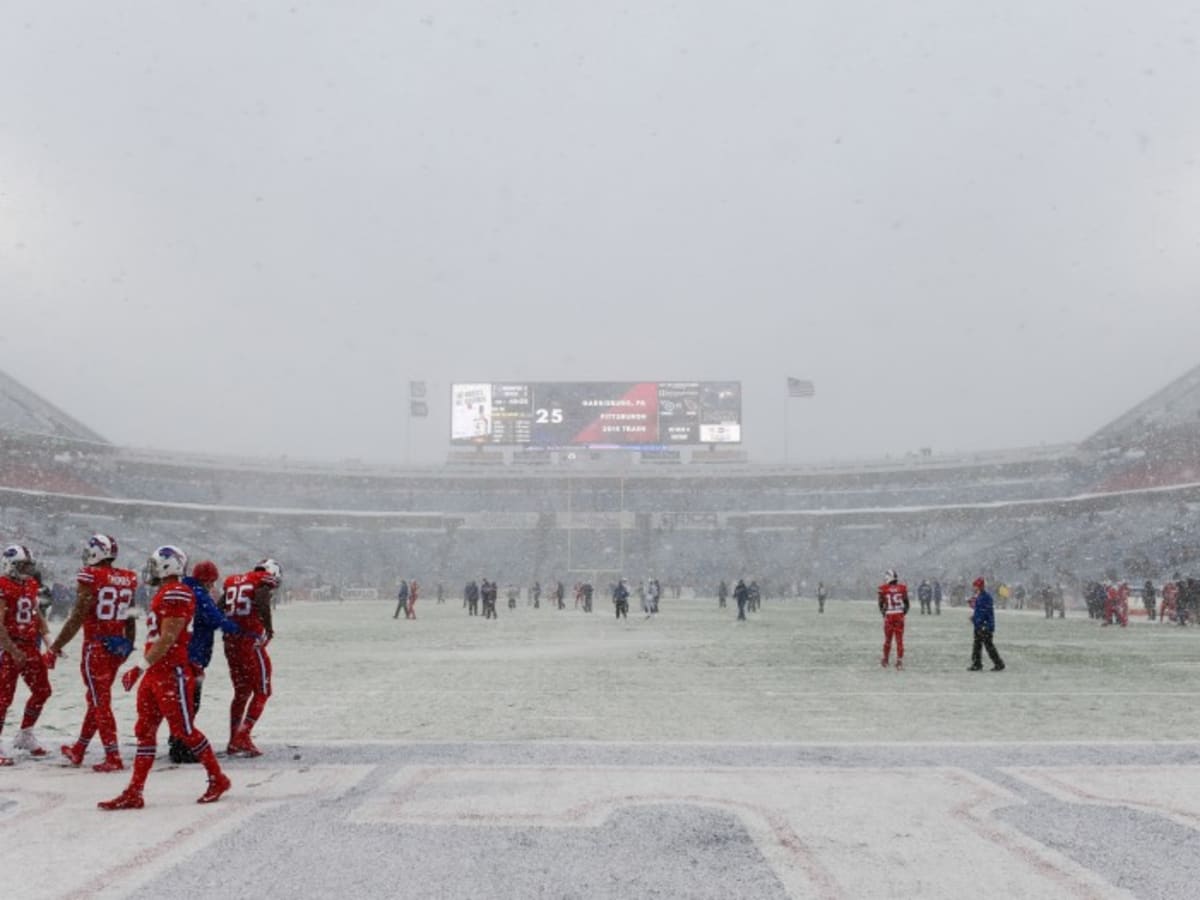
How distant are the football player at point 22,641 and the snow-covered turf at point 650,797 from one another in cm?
35

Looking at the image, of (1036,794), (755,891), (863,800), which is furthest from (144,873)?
(1036,794)

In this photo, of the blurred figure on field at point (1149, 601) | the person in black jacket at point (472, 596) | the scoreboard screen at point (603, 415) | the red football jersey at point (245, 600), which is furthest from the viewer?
the scoreboard screen at point (603, 415)

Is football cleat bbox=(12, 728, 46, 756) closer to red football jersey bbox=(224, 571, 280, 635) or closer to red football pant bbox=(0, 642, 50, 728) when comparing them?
red football pant bbox=(0, 642, 50, 728)

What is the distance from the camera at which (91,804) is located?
234 inches

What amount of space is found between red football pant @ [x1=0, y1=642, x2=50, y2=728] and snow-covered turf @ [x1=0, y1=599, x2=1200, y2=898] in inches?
14.9

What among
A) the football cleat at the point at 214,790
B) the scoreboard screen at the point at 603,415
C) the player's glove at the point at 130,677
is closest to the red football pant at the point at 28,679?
the player's glove at the point at 130,677

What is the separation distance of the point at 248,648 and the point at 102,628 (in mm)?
1178

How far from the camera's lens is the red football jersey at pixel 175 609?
612cm

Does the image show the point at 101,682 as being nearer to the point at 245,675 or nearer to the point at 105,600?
the point at 105,600

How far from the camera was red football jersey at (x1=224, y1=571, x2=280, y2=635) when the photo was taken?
25.5 feet

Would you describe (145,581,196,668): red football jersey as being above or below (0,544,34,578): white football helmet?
below

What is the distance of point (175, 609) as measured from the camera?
6.13 meters

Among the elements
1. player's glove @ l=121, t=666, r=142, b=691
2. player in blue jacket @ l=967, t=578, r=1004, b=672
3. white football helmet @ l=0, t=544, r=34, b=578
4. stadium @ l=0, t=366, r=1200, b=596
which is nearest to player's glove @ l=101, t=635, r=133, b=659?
player's glove @ l=121, t=666, r=142, b=691

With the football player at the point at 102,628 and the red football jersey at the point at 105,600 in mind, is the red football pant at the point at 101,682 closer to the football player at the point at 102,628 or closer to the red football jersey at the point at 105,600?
the football player at the point at 102,628
